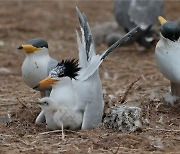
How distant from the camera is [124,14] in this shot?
8.70m

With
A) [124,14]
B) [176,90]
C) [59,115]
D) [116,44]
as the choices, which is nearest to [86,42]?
[116,44]

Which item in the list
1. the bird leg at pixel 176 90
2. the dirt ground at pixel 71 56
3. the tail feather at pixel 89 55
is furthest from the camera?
the bird leg at pixel 176 90

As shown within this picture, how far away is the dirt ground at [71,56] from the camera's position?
438 cm

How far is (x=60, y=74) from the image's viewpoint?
4.66 metres

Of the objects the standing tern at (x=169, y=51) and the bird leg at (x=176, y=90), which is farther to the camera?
the bird leg at (x=176, y=90)

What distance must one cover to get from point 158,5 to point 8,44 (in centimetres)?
212

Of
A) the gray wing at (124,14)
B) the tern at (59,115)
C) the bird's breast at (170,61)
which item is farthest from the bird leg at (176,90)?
the gray wing at (124,14)

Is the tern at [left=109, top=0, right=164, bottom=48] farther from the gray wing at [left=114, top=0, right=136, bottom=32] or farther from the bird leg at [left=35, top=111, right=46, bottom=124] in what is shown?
the bird leg at [left=35, top=111, right=46, bottom=124]

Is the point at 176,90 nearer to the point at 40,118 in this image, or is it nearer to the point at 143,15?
the point at 40,118

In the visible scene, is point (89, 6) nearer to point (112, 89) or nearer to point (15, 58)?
point (15, 58)

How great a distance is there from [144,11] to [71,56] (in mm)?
1158

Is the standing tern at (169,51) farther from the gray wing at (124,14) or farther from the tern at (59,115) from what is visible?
the gray wing at (124,14)

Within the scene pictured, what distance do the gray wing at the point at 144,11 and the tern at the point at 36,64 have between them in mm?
3460

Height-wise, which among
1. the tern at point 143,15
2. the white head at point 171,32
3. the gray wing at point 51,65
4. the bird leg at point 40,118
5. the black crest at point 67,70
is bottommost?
the bird leg at point 40,118
